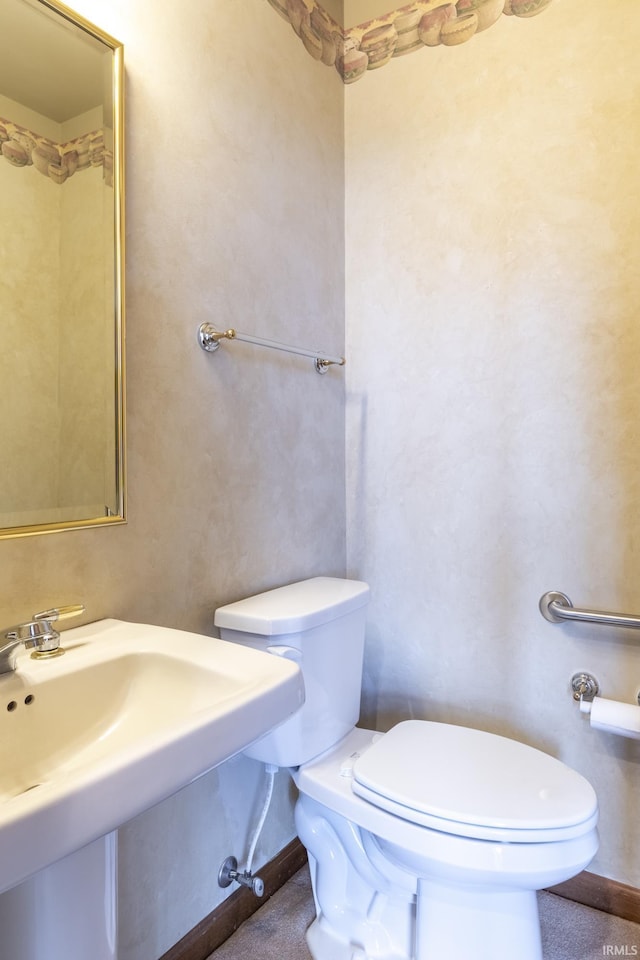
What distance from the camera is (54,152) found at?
1.00 m

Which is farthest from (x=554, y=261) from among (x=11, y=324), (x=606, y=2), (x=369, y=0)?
(x=11, y=324)

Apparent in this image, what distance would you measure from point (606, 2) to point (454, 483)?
1.25 m

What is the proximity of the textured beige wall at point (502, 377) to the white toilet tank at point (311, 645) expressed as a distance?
1.11ft

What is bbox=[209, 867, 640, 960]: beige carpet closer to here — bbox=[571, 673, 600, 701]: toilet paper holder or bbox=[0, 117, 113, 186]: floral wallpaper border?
bbox=[571, 673, 600, 701]: toilet paper holder

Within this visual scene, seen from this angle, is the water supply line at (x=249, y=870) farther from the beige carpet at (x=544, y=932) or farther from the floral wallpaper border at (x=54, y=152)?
the floral wallpaper border at (x=54, y=152)

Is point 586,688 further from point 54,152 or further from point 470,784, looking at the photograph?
point 54,152

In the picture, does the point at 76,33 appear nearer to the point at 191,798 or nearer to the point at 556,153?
the point at 556,153

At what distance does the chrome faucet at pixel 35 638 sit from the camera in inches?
30.7

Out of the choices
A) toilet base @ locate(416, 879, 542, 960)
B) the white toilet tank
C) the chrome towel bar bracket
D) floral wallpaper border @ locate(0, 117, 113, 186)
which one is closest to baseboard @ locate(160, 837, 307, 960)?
the white toilet tank

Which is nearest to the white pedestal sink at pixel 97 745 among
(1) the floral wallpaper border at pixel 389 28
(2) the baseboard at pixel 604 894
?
(2) the baseboard at pixel 604 894

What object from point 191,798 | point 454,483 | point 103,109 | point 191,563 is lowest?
point 191,798

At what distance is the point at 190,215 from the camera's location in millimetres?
1223

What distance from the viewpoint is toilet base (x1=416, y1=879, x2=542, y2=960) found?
3.51ft

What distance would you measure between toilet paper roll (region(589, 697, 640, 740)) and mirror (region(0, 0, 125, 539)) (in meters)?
1.16
